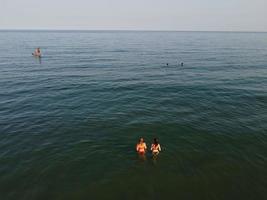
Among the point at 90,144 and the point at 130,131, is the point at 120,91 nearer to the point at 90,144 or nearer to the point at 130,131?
the point at 130,131

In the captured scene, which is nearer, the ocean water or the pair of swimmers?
the ocean water

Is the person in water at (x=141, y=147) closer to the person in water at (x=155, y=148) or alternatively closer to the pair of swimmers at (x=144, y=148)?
the pair of swimmers at (x=144, y=148)

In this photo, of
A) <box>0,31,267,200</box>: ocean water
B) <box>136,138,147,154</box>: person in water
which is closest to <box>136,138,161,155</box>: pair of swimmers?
<box>136,138,147,154</box>: person in water

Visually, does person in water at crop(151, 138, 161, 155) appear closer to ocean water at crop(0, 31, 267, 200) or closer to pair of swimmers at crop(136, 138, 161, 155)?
pair of swimmers at crop(136, 138, 161, 155)

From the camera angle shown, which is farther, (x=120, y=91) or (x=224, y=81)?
(x=224, y=81)

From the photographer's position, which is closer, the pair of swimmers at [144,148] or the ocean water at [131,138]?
the ocean water at [131,138]

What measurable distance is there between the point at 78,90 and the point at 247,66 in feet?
142

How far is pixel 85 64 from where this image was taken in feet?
180

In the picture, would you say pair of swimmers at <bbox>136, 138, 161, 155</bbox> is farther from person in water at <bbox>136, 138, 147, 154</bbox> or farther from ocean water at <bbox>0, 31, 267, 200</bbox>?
ocean water at <bbox>0, 31, 267, 200</bbox>

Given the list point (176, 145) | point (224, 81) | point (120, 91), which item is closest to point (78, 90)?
point (120, 91)

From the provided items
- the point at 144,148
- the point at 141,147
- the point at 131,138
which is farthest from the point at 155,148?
the point at 131,138

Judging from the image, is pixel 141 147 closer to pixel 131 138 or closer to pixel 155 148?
pixel 155 148

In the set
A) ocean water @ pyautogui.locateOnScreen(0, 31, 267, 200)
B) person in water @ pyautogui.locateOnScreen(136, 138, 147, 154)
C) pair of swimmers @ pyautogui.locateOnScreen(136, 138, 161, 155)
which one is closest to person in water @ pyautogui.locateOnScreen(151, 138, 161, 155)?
pair of swimmers @ pyautogui.locateOnScreen(136, 138, 161, 155)

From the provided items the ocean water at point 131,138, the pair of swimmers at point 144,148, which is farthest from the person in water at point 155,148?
the ocean water at point 131,138
